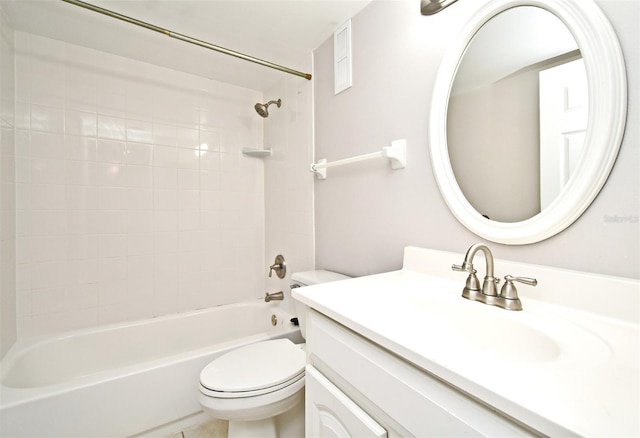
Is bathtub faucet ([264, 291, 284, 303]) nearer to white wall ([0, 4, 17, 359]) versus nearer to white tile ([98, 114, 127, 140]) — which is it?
white wall ([0, 4, 17, 359])

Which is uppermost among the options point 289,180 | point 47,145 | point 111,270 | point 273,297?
point 47,145

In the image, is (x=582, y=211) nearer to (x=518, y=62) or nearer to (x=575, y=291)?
(x=575, y=291)

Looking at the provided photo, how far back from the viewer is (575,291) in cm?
→ 63

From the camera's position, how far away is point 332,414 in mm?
707

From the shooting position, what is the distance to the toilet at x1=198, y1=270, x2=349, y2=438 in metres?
1.02

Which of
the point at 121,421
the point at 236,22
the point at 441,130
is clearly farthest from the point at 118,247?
the point at 441,130

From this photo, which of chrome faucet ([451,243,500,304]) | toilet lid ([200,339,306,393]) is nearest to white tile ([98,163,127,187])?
toilet lid ([200,339,306,393])

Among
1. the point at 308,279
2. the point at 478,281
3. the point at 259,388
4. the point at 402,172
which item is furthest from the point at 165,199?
the point at 478,281

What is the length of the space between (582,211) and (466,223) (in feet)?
0.88

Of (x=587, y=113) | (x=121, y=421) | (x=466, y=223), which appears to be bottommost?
(x=121, y=421)

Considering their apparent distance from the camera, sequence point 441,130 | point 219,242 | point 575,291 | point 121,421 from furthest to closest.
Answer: point 219,242
point 121,421
point 441,130
point 575,291

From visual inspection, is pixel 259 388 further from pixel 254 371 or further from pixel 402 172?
pixel 402 172

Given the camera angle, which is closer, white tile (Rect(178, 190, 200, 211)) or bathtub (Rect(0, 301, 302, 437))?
bathtub (Rect(0, 301, 302, 437))

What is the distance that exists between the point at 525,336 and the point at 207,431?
4.91ft
